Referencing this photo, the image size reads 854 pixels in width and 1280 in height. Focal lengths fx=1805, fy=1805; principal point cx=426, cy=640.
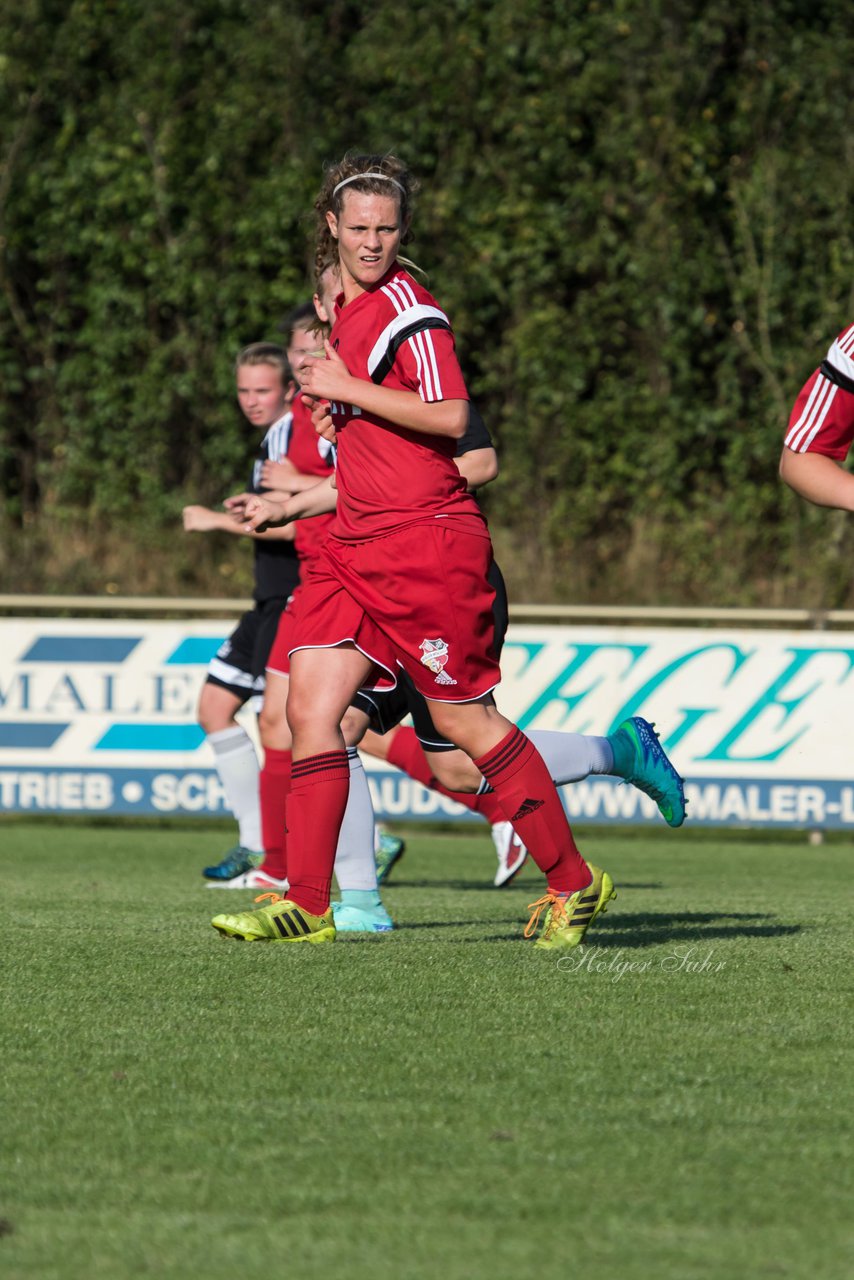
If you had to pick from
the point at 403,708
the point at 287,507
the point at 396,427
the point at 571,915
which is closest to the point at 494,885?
the point at 403,708

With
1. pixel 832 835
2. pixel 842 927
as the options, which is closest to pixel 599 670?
pixel 832 835

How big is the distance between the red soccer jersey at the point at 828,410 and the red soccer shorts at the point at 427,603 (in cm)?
87

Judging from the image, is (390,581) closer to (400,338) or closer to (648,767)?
(400,338)

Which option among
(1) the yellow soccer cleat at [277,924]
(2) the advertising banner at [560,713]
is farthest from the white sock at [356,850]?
(2) the advertising banner at [560,713]

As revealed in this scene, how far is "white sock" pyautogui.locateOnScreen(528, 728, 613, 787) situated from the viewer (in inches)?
220

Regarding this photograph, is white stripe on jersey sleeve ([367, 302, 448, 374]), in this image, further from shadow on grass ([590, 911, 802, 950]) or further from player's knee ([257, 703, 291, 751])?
player's knee ([257, 703, 291, 751])

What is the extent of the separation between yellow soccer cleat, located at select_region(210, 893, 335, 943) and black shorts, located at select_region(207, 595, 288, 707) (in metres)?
2.97

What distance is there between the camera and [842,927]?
18.9 ft

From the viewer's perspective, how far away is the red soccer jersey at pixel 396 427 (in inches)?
182

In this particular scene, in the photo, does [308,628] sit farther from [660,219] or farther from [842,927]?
[660,219]

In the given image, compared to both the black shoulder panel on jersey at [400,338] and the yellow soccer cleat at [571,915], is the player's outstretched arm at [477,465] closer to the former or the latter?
the black shoulder panel on jersey at [400,338]

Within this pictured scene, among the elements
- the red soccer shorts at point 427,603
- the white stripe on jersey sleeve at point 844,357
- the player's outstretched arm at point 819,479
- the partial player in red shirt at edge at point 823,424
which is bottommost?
the red soccer shorts at point 427,603

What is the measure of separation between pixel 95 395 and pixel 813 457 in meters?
13.4

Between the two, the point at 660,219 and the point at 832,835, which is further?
the point at 660,219
